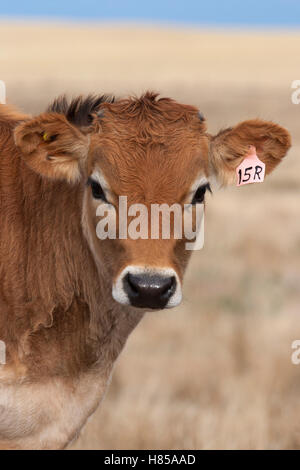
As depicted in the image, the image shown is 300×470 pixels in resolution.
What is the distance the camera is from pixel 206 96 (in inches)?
1874

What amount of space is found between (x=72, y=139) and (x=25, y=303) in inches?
40.5

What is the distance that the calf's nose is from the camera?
156 inches

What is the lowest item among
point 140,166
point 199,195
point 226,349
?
point 226,349

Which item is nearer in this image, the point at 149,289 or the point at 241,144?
the point at 149,289

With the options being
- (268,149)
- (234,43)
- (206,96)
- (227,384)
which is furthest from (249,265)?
(234,43)

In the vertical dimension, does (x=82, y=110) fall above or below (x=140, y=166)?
above

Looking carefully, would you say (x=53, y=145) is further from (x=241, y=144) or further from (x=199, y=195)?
(x=241, y=144)

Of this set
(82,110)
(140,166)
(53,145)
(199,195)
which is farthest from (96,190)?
(82,110)

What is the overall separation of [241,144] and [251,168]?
0.54 feet

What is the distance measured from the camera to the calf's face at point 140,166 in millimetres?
4109

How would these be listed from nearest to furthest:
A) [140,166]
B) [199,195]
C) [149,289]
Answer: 1. [149,289]
2. [140,166]
3. [199,195]

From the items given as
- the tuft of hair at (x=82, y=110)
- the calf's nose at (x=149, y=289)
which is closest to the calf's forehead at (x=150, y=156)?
the tuft of hair at (x=82, y=110)

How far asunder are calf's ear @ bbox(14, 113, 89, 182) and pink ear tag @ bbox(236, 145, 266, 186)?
3.22 ft

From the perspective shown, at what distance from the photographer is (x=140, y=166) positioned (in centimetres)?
436
